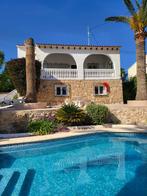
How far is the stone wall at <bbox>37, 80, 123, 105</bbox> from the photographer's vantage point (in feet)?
93.1

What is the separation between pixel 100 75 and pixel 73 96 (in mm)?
3679

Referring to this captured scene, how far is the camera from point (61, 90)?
29.0 m

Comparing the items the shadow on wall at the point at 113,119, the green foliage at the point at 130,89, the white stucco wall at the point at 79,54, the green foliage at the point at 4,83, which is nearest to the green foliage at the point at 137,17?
the shadow on wall at the point at 113,119

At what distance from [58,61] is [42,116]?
47.7 ft

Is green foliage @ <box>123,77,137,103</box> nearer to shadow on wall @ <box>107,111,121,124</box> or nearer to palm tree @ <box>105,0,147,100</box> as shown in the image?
palm tree @ <box>105,0,147,100</box>

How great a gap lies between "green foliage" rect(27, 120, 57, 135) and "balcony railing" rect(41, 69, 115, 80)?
10463mm

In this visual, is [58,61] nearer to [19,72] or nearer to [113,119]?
[19,72]

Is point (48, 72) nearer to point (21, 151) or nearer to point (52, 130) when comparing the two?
point (52, 130)

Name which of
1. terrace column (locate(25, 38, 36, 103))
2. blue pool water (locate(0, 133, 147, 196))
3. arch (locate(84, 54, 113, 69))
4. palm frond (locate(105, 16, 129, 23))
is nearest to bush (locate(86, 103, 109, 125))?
blue pool water (locate(0, 133, 147, 196))

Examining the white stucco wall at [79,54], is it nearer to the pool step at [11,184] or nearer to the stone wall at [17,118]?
the stone wall at [17,118]

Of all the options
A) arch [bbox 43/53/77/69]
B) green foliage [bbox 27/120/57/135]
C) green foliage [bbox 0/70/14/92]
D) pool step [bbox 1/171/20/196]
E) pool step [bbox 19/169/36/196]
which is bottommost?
pool step [bbox 19/169/36/196]

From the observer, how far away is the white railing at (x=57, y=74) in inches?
1118

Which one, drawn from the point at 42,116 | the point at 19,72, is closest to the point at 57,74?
the point at 19,72

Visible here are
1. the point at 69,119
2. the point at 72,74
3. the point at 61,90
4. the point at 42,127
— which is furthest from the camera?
the point at 72,74
